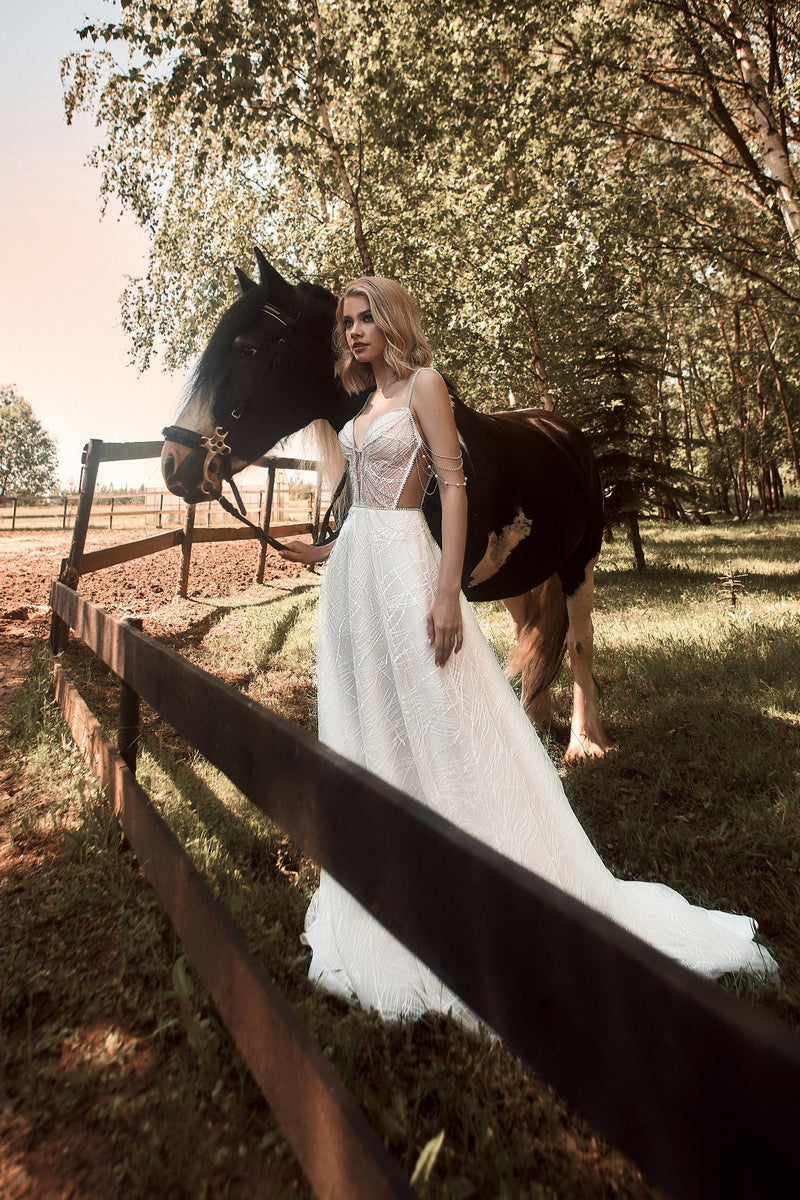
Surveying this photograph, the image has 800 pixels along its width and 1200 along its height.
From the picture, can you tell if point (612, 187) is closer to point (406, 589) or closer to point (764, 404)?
point (406, 589)

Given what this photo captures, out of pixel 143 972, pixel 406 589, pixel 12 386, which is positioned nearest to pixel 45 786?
pixel 143 972

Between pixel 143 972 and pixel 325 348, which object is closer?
pixel 143 972

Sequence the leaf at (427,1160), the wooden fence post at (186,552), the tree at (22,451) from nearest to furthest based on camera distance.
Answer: the leaf at (427,1160)
the wooden fence post at (186,552)
the tree at (22,451)

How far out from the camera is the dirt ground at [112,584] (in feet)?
21.0

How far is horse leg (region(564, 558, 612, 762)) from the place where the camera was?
4238mm

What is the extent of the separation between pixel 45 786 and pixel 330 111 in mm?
14458

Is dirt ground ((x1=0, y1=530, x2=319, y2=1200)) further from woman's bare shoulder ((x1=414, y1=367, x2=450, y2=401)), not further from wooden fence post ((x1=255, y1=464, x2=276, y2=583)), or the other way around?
woman's bare shoulder ((x1=414, y1=367, x2=450, y2=401))

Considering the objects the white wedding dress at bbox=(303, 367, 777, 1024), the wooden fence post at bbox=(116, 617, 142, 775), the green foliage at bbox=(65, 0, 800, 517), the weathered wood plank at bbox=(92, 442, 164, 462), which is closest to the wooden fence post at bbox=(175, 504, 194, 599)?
the weathered wood plank at bbox=(92, 442, 164, 462)

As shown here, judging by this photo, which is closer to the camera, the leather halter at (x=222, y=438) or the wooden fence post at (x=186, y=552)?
the leather halter at (x=222, y=438)

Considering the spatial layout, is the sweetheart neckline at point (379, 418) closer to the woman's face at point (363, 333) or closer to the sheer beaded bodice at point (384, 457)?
the sheer beaded bodice at point (384, 457)

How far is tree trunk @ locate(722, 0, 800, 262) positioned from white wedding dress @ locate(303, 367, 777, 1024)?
31.1 feet

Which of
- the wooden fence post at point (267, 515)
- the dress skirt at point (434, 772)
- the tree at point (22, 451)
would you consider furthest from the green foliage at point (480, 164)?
the tree at point (22, 451)

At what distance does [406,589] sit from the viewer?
2.27 m

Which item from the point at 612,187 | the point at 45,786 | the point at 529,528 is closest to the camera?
the point at 45,786
